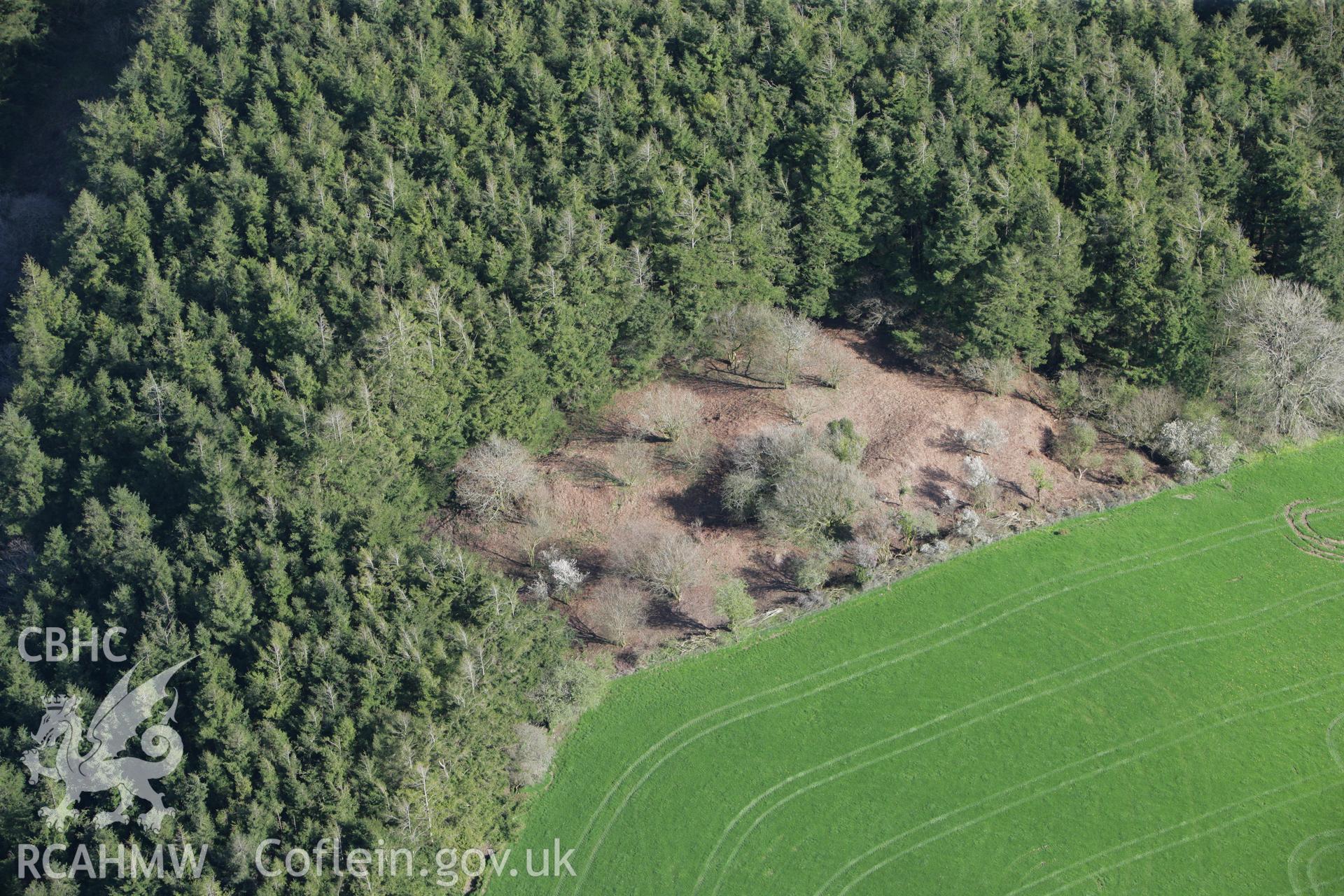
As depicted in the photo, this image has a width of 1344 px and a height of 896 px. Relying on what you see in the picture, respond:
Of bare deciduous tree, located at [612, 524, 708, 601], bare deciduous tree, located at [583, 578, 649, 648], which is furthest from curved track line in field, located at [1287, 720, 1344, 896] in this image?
bare deciduous tree, located at [583, 578, 649, 648]

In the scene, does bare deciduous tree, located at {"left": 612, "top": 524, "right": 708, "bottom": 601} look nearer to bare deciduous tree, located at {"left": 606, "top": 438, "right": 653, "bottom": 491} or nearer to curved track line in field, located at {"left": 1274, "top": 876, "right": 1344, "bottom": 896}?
bare deciduous tree, located at {"left": 606, "top": 438, "right": 653, "bottom": 491}

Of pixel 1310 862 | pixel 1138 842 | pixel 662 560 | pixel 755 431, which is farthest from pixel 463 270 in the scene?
pixel 1310 862

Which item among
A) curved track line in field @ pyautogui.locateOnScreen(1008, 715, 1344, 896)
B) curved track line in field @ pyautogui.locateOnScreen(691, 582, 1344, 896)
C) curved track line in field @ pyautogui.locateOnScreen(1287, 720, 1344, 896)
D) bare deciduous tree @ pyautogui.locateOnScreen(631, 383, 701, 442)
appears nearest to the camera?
curved track line in field @ pyautogui.locateOnScreen(1287, 720, 1344, 896)

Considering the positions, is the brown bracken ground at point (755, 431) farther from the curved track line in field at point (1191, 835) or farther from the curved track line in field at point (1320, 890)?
the curved track line in field at point (1320, 890)

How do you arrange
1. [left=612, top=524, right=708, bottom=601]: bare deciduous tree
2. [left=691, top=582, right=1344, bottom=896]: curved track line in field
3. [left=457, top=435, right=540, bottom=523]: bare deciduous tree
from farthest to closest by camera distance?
[left=457, top=435, right=540, bottom=523]: bare deciduous tree < [left=612, top=524, right=708, bottom=601]: bare deciduous tree < [left=691, top=582, right=1344, bottom=896]: curved track line in field

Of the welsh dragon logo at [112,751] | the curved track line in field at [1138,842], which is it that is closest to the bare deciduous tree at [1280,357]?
the curved track line in field at [1138,842]

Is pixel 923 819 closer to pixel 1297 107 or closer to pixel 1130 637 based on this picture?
pixel 1130 637

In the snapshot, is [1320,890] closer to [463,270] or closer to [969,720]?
[969,720]

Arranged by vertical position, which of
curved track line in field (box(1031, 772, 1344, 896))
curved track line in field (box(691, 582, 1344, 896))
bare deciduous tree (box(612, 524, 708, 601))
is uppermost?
bare deciduous tree (box(612, 524, 708, 601))
